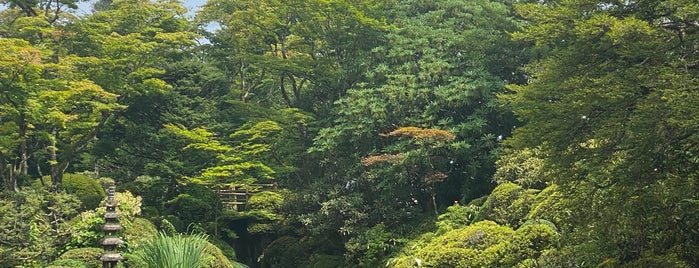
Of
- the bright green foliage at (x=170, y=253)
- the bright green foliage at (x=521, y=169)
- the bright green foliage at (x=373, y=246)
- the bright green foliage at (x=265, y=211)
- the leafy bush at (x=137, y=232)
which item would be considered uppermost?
the bright green foliage at (x=521, y=169)

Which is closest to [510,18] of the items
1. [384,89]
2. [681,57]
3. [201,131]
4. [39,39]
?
[384,89]

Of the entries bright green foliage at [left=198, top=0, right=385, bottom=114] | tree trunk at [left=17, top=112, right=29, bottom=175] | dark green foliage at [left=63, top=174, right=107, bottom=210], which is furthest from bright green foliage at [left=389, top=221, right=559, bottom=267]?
dark green foliage at [left=63, top=174, right=107, bottom=210]

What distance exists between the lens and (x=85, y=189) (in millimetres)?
15016

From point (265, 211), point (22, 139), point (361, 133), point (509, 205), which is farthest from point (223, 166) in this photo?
point (509, 205)

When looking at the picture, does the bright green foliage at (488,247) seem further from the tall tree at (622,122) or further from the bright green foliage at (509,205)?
the tall tree at (622,122)

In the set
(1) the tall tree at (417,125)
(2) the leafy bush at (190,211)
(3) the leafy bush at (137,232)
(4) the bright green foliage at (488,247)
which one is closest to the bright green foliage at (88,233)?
(3) the leafy bush at (137,232)

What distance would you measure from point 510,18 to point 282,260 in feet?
30.4

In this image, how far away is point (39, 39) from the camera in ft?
57.1

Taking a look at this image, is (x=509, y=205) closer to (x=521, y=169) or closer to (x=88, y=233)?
(x=521, y=169)

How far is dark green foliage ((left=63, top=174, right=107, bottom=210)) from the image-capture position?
14734 mm

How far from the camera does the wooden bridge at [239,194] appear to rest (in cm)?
1845

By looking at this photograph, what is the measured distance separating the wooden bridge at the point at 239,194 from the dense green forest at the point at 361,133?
0.10 m

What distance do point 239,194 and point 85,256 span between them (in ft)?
30.3

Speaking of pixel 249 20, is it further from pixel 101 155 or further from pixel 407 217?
pixel 407 217
